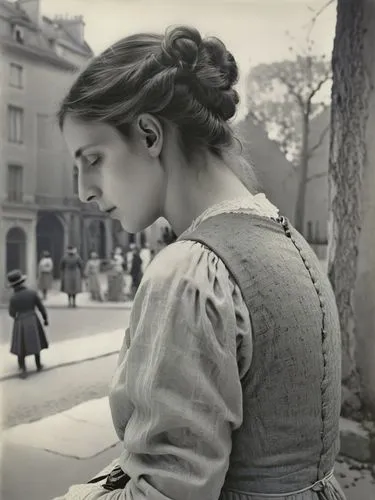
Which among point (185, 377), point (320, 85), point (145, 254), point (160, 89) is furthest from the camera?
point (320, 85)

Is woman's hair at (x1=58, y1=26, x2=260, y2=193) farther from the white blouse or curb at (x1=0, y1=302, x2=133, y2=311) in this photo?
curb at (x1=0, y1=302, x2=133, y2=311)

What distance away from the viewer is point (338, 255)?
161 cm

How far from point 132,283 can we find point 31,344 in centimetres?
34

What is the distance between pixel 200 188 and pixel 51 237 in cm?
93

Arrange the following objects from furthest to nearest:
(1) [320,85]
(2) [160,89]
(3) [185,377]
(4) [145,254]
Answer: (1) [320,85] < (4) [145,254] < (2) [160,89] < (3) [185,377]

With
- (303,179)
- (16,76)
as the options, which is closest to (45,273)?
(16,76)

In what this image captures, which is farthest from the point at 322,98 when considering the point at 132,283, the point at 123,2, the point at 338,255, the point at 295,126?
the point at 132,283

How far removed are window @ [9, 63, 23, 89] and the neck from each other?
96 centimetres

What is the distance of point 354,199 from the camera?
159 centimetres

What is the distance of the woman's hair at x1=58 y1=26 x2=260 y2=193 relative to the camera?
2.09 feet

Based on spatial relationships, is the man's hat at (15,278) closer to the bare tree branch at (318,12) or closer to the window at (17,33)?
the window at (17,33)

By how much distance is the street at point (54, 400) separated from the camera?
4.73 feet

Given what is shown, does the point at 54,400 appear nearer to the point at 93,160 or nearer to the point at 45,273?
the point at 45,273

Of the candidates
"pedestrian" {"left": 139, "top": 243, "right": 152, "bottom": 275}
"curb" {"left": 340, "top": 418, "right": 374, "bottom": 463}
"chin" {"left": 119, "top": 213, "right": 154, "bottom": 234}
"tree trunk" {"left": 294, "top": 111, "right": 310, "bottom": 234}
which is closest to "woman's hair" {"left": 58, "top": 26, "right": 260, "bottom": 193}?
"chin" {"left": 119, "top": 213, "right": 154, "bottom": 234}
